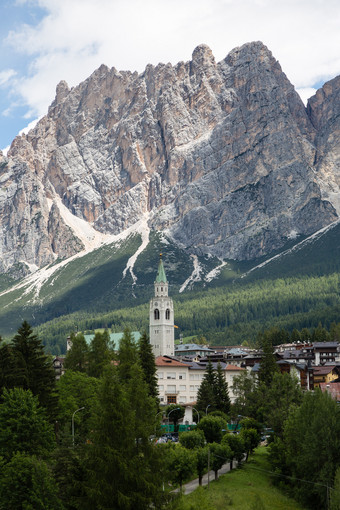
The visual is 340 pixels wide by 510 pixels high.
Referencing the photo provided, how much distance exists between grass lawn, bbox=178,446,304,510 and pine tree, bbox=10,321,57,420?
1962 cm

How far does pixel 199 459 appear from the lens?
85062 millimetres

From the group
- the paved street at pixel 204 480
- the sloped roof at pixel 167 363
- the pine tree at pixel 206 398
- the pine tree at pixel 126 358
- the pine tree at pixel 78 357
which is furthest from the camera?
the sloped roof at pixel 167 363

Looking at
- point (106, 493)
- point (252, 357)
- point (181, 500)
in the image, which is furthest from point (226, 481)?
point (252, 357)

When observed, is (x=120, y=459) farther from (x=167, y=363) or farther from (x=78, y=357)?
(x=167, y=363)

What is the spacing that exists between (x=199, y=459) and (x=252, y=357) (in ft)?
345

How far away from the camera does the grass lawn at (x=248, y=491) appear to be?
8106 cm

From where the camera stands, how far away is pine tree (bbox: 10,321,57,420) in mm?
77250

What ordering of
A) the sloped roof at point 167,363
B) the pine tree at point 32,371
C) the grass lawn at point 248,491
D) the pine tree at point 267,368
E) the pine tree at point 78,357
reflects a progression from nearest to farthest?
the pine tree at point 32,371 → the grass lawn at point 248,491 → the pine tree at point 78,357 → the pine tree at point 267,368 → the sloped roof at point 167,363

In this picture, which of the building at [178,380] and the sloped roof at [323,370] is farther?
the sloped roof at [323,370]

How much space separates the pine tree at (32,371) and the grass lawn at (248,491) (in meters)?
19.6

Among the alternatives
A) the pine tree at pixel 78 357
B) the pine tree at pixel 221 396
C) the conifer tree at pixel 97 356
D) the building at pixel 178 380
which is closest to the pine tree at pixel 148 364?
the conifer tree at pixel 97 356

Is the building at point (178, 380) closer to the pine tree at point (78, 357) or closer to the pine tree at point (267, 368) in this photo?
the pine tree at point (267, 368)

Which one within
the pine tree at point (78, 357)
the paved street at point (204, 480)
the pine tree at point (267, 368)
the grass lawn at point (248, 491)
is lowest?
the grass lawn at point (248, 491)

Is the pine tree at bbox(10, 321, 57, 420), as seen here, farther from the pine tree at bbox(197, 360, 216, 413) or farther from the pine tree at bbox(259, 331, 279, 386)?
the pine tree at bbox(259, 331, 279, 386)
